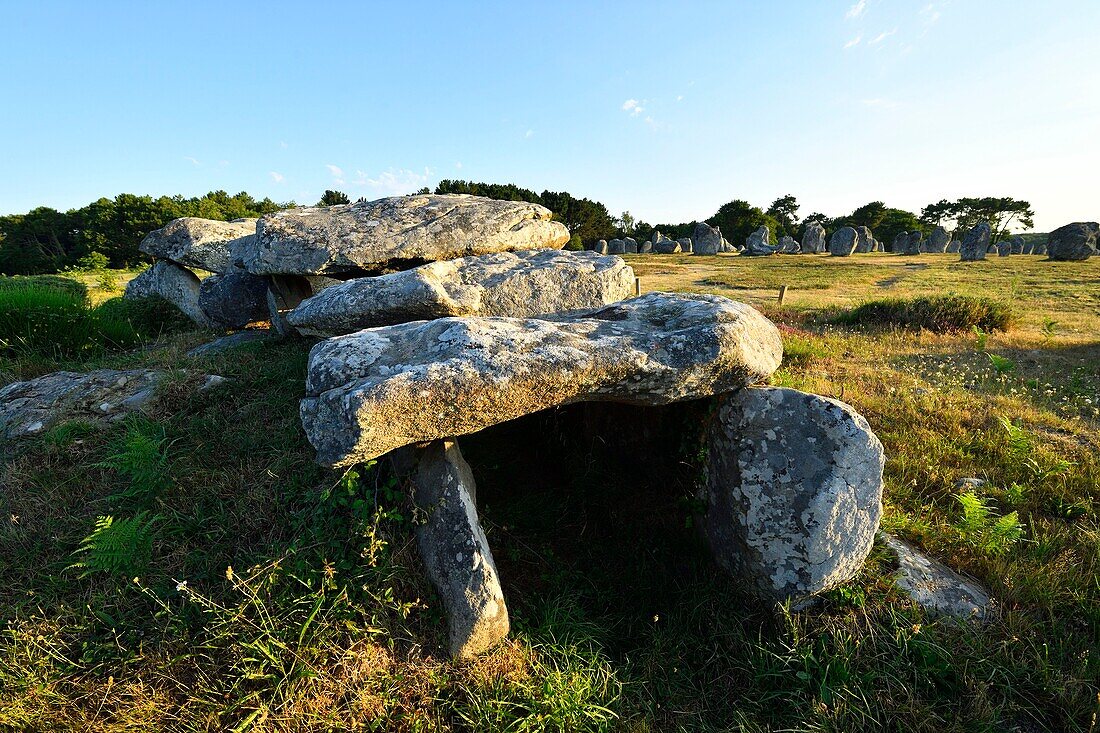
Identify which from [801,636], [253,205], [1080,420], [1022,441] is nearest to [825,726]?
[801,636]

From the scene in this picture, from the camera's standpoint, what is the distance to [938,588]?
11.1ft

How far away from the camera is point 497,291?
553 centimetres

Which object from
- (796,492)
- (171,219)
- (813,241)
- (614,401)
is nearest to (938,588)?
(796,492)

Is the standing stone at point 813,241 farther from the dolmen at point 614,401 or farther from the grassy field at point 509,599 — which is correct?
the dolmen at point 614,401

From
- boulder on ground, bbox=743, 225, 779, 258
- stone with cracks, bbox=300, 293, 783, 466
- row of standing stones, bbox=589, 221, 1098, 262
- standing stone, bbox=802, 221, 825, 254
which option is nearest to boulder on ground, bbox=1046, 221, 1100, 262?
row of standing stones, bbox=589, 221, 1098, 262

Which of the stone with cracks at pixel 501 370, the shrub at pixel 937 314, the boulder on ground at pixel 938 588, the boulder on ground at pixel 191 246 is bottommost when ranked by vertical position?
the boulder on ground at pixel 938 588

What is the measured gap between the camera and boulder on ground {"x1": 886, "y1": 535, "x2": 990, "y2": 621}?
326 cm

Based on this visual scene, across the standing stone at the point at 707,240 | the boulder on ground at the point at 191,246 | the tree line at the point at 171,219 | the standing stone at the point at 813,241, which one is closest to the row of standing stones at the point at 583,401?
the boulder on ground at the point at 191,246

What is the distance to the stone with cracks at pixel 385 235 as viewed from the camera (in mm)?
6566

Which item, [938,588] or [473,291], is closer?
[938,588]

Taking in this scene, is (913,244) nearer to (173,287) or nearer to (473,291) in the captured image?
(473,291)

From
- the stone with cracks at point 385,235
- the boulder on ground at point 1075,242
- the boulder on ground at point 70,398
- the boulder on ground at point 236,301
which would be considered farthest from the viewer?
the boulder on ground at point 1075,242

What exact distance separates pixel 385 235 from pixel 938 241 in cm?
4879

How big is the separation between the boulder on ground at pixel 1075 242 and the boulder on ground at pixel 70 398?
43.0 m
